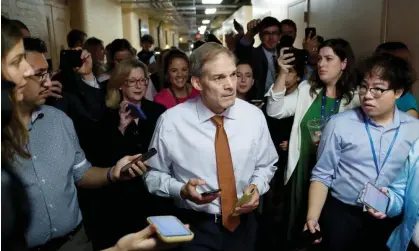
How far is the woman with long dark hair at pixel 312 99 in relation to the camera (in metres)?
2.20

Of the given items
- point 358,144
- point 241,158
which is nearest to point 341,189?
point 358,144

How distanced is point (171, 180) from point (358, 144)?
3.02ft

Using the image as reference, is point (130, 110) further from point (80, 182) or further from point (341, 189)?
point (341, 189)

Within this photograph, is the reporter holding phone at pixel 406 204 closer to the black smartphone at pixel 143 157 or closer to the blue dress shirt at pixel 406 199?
the blue dress shirt at pixel 406 199

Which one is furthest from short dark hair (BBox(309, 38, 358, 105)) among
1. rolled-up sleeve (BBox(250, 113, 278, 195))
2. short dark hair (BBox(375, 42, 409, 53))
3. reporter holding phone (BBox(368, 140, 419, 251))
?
reporter holding phone (BBox(368, 140, 419, 251))

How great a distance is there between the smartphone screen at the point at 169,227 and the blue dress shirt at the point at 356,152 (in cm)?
95

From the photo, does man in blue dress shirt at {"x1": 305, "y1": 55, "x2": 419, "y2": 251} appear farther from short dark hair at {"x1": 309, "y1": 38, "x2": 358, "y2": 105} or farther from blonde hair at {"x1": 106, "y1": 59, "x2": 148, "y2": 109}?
blonde hair at {"x1": 106, "y1": 59, "x2": 148, "y2": 109}

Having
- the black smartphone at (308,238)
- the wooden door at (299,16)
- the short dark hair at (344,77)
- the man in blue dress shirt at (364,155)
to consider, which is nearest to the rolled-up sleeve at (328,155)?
the man in blue dress shirt at (364,155)

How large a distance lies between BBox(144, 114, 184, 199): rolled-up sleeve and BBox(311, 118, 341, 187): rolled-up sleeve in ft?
2.43

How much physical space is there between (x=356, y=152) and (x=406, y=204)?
32cm

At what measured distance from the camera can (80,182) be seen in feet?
5.51

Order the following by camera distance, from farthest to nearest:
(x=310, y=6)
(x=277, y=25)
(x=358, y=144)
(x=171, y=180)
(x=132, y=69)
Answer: (x=310, y=6) → (x=277, y=25) → (x=132, y=69) → (x=358, y=144) → (x=171, y=180)

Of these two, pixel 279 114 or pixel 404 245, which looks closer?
pixel 404 245

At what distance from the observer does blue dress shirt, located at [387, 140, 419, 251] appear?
1495 millimetres
